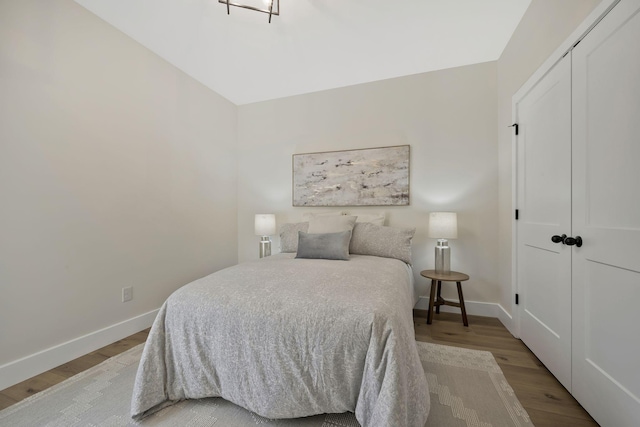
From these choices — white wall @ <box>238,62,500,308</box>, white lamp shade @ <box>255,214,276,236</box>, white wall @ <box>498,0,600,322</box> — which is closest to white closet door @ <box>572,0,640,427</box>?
white wall @ <box>498,0,600,322</box>

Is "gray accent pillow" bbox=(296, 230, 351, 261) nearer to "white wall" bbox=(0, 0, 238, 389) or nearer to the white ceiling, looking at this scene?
"white wall" bbox=(0, 0, 238, 389)

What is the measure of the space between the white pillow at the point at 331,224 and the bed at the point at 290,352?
107cm

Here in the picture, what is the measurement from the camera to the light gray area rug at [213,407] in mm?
1195

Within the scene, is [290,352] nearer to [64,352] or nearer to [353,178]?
[64,352]

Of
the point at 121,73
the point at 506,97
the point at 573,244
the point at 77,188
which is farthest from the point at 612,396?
the point at 121,73


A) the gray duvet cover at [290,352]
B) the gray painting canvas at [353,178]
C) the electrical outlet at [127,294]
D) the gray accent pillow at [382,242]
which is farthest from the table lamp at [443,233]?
the electrical outlet at [127,294]

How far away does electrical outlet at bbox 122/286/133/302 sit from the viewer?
215 centimetres

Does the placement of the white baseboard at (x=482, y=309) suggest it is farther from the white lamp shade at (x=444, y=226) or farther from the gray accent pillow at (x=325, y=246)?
the gray accent pillow at (x=325, y=246)

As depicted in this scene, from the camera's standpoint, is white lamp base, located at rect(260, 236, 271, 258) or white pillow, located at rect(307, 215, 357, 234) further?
white lamp base, located at rect(260, 236, 271, 258)

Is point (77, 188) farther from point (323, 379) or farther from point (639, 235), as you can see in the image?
point (639, 235)

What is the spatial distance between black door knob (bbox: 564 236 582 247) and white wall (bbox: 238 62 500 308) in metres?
1.23

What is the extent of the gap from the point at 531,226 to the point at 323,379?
192 cm

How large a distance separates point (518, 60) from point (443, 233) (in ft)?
5.33

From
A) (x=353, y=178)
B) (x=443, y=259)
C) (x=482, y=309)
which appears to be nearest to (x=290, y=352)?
(x=443, y=259)
